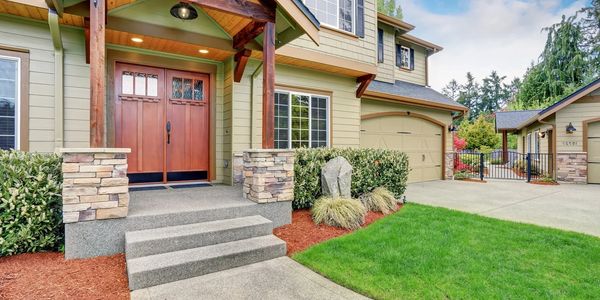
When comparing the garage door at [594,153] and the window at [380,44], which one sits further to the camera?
the window at [380,44]

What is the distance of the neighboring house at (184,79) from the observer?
4.41 m

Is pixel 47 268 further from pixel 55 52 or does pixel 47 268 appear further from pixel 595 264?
pixel 595 264

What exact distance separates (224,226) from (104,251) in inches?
52.3

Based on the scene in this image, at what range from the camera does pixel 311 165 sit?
5.35m

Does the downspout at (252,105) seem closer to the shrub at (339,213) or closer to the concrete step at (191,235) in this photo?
the shrub at (339,213)

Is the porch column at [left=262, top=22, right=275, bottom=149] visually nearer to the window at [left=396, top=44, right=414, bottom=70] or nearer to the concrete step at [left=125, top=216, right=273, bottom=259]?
the concrete step at [left=125, top=216, right=273, bottom=259]

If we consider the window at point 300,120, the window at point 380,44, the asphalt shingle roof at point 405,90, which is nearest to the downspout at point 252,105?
the window at point 300,120

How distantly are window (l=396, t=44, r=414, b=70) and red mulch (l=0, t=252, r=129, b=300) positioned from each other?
1137 centimetres

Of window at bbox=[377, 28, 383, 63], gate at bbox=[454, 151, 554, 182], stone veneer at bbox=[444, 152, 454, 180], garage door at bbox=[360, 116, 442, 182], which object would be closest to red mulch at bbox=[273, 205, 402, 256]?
garage door at bbox=[360, 116, 442, 182]

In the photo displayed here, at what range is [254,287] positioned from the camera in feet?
9.34

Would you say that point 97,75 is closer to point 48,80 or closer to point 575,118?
point 48,80

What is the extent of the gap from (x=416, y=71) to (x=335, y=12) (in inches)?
259

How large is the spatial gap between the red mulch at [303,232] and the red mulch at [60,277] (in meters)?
1.89

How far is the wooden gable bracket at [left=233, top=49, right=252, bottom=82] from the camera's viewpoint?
5.54 metres
